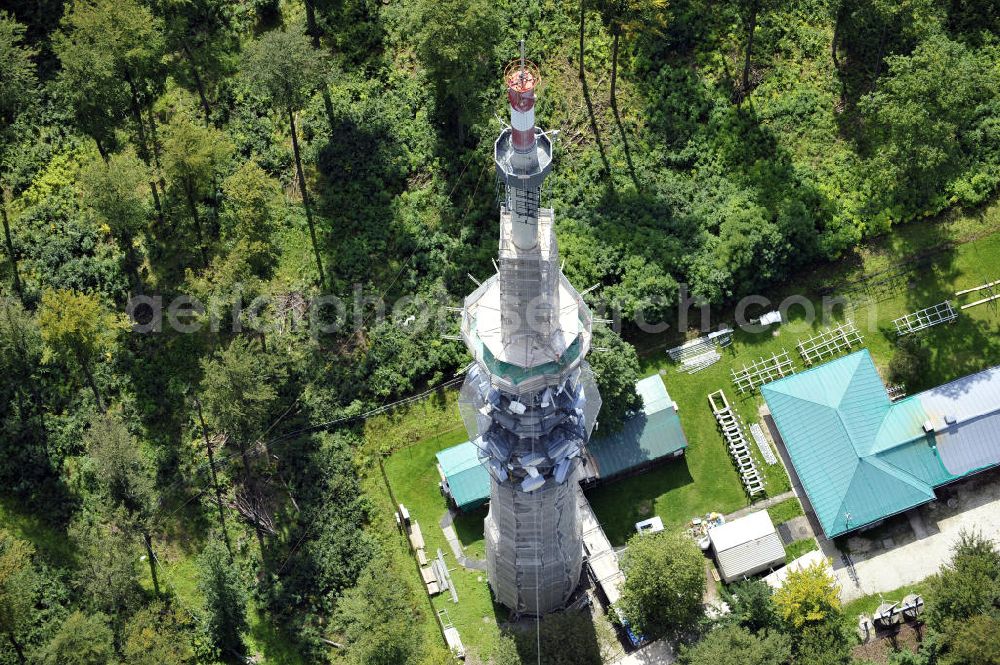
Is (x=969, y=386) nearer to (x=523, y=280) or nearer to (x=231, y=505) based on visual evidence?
(x=523, y=280)

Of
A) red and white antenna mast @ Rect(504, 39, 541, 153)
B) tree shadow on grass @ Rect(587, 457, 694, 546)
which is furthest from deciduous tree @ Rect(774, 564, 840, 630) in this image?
red and white antenna mast @ Rect(504, 39, 541, 153)

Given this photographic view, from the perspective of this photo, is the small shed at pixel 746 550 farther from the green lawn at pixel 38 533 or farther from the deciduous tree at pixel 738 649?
the green lawn at pixel 38 533

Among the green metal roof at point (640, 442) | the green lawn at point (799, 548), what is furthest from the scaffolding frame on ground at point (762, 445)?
the green lawn at point (799, 548)

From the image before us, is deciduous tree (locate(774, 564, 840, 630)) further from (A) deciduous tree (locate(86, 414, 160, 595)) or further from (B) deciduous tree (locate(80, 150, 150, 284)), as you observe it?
(B) deciduous tree (locate(80, 150, 150, 284))

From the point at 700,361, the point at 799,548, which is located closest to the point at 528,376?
the point at 700,361

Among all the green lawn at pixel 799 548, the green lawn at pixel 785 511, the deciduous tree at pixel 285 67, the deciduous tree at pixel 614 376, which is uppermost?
the deciduous tree at pixel 285 67

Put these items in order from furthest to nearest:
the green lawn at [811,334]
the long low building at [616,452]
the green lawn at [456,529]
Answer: the green lawn at [811,334] < the long low building at [616,452] < the green lawn at [456,529]

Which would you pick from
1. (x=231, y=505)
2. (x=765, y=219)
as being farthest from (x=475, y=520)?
(x=765, y=219)
